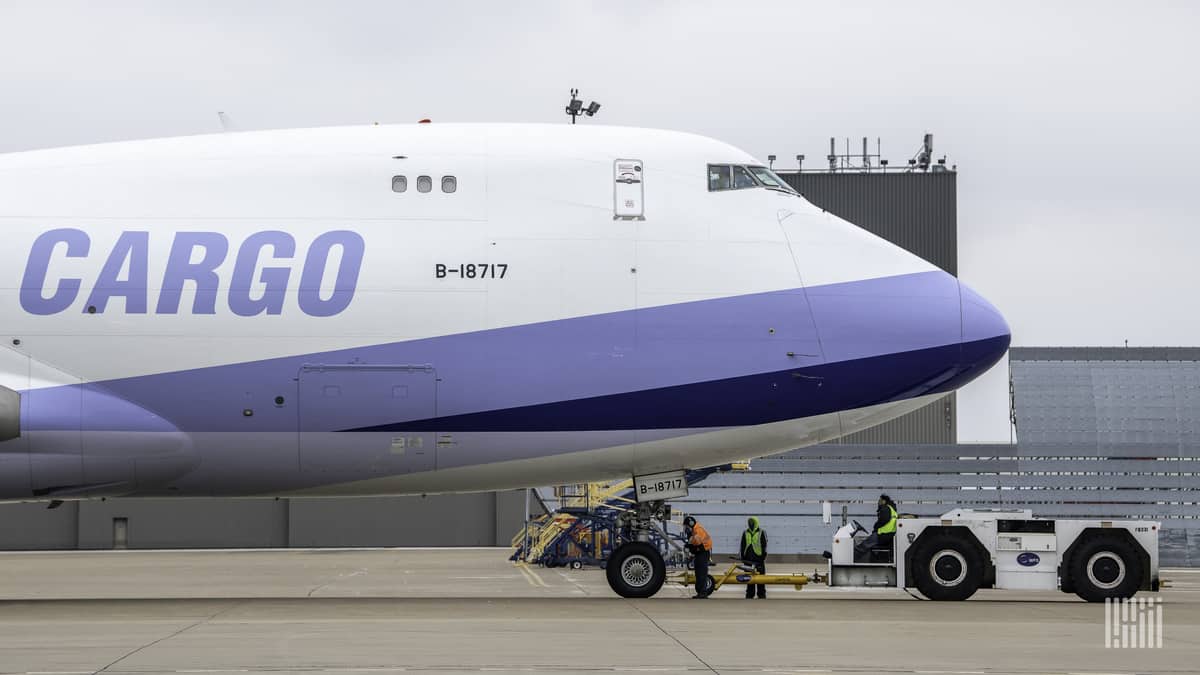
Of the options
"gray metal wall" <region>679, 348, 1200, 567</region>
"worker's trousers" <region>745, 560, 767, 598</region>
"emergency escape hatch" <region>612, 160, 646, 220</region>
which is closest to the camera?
"emergency escape hatch" <region>612, 160, 646, 220</region>

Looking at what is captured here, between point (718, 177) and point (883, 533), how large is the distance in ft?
24.1

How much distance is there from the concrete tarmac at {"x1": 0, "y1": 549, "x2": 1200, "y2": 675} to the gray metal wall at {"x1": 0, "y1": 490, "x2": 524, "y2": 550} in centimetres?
3232

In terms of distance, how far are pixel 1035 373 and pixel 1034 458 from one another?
305cm

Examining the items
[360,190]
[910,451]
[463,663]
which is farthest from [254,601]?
[910,451]

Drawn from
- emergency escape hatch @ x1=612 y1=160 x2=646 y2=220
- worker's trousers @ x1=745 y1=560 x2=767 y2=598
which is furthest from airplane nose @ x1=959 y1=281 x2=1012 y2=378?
worker's trousers @ x1=745 y1=560 x2=767 y2=598

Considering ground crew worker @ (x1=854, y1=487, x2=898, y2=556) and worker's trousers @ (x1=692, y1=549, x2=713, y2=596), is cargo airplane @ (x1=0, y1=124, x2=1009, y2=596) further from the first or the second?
ground crew worker @ (x1=854, y1=487, x2=898, y2=556)

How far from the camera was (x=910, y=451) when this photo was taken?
5622cm

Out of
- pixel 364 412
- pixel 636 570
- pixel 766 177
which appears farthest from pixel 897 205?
pixel 364 412

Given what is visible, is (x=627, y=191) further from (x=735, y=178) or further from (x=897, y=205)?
(x=897, y=205)

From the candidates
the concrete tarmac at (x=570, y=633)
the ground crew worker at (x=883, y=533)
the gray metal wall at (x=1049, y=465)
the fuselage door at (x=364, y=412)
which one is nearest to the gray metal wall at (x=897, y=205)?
the gray metal wall at (x=1049, y=465)

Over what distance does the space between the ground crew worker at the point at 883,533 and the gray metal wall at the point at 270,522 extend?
3776 cm

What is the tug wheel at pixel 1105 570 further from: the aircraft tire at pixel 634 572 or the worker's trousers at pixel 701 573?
the aircraft tire at pixel 634 572

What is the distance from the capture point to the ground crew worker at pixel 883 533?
27853 mm

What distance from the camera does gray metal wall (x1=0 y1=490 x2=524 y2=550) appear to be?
210 feet
